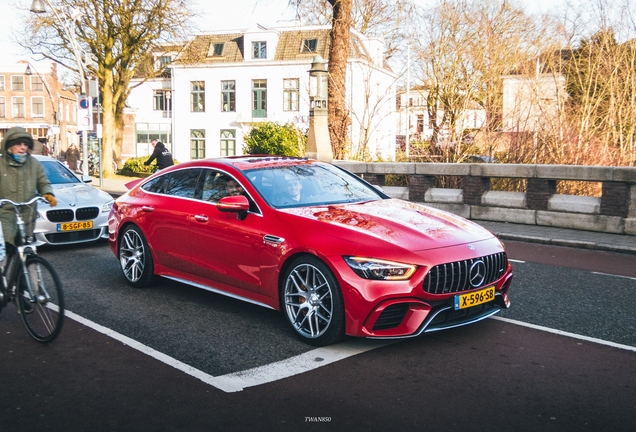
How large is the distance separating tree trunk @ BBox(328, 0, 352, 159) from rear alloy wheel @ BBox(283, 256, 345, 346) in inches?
536

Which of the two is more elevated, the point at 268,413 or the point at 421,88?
the point at 421,88

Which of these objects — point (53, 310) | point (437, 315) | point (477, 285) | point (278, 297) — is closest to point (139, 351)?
point (53, 310)

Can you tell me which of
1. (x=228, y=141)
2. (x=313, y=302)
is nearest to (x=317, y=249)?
(x=313, y=302)

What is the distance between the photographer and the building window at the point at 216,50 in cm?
5116

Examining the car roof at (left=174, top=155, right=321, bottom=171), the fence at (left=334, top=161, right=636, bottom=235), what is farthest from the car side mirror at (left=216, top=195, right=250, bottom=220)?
the fence at (left=334, top=161, right=636, bottom=235)

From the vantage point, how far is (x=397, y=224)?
4.89 metres

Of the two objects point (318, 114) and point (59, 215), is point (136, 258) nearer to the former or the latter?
point (59, 215)

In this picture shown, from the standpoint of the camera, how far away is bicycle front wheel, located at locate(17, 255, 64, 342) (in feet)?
15.7

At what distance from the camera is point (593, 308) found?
19.5ft

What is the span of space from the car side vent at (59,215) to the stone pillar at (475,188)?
8.20 meters

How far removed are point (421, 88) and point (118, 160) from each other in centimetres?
2399

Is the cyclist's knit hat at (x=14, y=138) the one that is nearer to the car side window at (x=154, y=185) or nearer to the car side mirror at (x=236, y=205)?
the car side window at (x=154, y=185)

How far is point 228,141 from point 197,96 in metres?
4.88

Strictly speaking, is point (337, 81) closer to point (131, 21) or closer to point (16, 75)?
point (131, 21)
